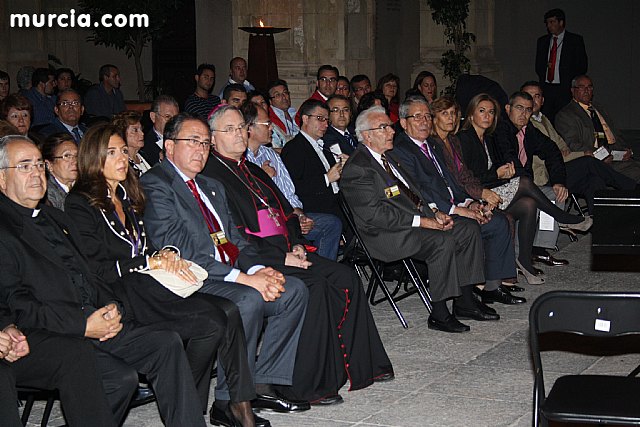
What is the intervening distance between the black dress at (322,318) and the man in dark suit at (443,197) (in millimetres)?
1657

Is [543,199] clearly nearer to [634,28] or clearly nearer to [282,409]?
[282,409]

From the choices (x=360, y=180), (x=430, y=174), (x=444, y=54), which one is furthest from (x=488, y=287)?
(x=444, y=54)

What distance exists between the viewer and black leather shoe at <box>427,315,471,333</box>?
669 centimetres

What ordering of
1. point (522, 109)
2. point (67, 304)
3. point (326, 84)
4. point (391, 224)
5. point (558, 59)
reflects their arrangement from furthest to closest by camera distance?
1. point (558, 59)
2. point (326, 84)
3. point (522, 109)
4. point (391, 224)
5. point (67, 304)

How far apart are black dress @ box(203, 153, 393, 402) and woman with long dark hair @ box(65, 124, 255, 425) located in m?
0.56

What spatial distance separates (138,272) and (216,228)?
684 millimetres

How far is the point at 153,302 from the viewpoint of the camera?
4738mm

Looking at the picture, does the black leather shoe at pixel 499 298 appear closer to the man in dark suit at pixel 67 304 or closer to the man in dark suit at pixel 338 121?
the man in dark suit at pixel 338 121

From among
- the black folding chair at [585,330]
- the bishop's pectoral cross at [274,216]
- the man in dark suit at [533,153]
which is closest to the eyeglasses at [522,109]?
the man in dark suit at [533,153]

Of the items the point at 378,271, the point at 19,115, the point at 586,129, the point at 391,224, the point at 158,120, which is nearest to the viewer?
the point at 391,224

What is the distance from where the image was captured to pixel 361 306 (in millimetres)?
5609

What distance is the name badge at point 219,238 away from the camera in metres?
5.28

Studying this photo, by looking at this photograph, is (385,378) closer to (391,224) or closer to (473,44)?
(391,224)
